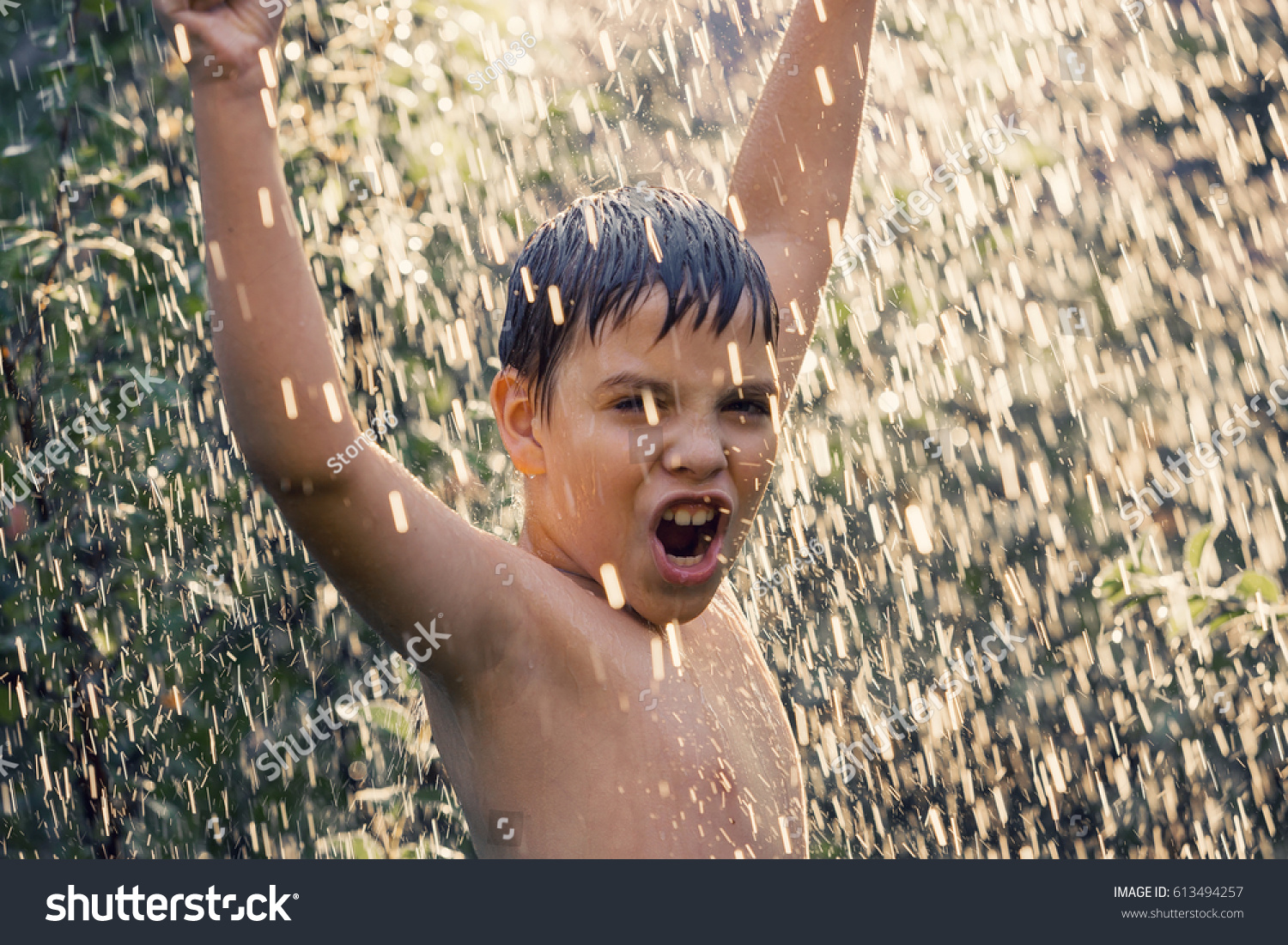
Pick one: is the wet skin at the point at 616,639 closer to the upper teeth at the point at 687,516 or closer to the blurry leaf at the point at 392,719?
the upper teeth at the point at 687,516

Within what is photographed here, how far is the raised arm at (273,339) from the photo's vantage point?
2.65ft

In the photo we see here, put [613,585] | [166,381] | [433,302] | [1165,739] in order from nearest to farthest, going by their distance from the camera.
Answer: [613,585], [166,381], [433,302], [1165,739]

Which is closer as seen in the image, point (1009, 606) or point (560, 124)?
point (560, 124)

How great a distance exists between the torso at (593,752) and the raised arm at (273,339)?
0.66 ft

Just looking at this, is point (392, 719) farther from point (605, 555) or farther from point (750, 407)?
point (750, 407)

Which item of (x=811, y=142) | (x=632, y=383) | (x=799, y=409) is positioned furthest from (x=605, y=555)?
(x=799, y=409)

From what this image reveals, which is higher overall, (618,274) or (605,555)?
(618,274)

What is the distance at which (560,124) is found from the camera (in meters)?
2.65

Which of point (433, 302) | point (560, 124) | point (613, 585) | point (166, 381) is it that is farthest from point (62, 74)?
point (613, 585)

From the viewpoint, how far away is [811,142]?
162 cm

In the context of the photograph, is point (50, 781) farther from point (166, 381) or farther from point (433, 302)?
point (433, 302)

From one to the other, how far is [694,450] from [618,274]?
0.68 ft

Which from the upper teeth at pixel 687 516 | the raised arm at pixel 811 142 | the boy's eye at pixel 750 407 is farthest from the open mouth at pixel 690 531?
the raised arm at pixel 811 142

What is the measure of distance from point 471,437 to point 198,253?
649 mm
